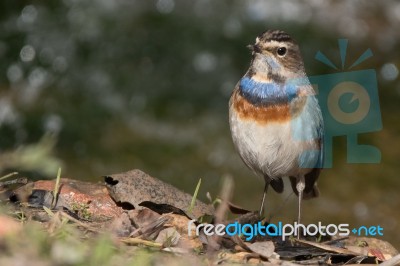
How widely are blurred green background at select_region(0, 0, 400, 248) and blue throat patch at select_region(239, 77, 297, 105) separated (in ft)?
12.4

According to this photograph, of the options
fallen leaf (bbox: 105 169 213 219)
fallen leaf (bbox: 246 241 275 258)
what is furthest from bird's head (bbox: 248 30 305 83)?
fallen leaf (bbox: 246 241 275 258)

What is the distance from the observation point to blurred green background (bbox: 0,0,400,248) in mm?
9188

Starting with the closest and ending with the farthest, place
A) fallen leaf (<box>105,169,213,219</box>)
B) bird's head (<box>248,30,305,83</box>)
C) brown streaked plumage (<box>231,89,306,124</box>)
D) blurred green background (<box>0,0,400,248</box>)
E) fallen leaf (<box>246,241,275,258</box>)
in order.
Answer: fallen leaf (<box>246,241,275,258</box>) < fallen leaf (<box>105,169,213,219</box>) < brown streaked plumage (<box>231,89,306,124</box>) < bird's head (<box>248,30,305,83</box>) < blurred green background (<box>0,0,400,248</box>)

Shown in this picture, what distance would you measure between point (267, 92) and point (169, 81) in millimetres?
5172

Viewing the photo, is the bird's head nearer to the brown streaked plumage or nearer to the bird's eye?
the bird's eye

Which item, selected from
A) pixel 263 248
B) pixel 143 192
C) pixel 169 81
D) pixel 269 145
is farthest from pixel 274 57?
pixel 169 81

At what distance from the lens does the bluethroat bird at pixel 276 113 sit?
4992mm

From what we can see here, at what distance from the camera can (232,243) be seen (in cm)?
401

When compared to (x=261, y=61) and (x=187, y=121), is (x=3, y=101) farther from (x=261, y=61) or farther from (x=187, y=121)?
(x=261, y=61)

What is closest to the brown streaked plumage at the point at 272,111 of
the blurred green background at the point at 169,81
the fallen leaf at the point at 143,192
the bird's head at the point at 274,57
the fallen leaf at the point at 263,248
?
the bird's head at the point at 274,57

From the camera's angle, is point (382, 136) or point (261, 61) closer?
point (261, 61)

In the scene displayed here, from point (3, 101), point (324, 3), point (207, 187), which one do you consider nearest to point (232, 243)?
point (207, 187)

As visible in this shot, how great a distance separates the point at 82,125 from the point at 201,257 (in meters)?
6.27

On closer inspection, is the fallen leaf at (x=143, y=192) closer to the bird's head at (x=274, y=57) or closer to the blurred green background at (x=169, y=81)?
the bird's head at (x=274, y=57)
